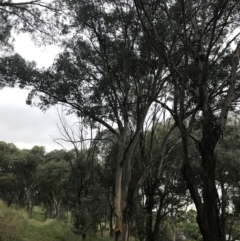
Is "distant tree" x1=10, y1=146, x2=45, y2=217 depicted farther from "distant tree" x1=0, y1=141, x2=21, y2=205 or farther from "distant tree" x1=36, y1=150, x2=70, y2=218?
"distant tree" x1=0, y1=141, x2=21, y2=205

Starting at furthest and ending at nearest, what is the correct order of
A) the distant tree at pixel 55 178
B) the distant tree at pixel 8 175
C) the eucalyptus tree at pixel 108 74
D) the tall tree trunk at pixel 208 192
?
the distant tree at pixel 8 175, the distant tree at pixel 55 178, the eucalyptus tree at pixel 108 74, the tall tree trunk at pixel 208 192

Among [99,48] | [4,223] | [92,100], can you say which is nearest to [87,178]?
[4,223]

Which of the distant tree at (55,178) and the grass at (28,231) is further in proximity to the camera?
the distant tree at (55,178)

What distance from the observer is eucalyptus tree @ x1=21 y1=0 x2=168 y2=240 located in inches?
432

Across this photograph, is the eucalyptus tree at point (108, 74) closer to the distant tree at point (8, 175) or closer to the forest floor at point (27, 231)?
the forest floor at point (27, 231)

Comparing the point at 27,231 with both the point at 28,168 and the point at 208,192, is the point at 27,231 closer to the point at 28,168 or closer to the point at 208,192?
the point at 208,192

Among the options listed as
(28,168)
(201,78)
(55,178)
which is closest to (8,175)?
(28,168)

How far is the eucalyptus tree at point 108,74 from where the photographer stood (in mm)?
10961

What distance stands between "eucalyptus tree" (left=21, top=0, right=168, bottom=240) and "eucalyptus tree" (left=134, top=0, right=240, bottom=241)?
1339mm

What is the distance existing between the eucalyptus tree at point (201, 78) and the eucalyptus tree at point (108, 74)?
1.34 metres

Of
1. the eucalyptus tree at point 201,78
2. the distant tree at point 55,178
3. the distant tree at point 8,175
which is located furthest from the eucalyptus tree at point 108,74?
the distant tree at point 8,175

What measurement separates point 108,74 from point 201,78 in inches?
201

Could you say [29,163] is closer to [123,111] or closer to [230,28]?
[123,111]

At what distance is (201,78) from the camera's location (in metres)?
6.82
